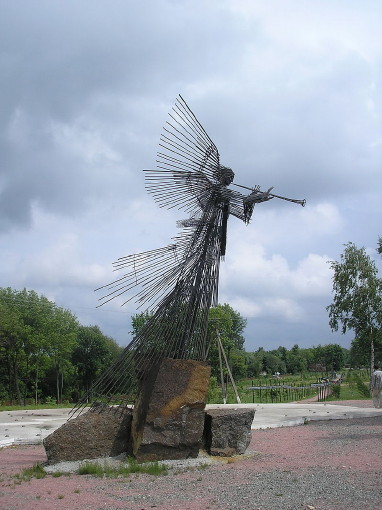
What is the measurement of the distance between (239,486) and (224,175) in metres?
4.44

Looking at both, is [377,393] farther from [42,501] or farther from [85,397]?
[42,501]

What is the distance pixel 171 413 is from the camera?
297 inches

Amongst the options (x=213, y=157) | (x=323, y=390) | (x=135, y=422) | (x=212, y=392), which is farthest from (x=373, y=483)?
(x=323, y=390)

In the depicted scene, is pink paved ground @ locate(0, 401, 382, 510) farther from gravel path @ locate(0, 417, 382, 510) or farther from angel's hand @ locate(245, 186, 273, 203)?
angel's hand @ locate(245, 186, 273, 203)

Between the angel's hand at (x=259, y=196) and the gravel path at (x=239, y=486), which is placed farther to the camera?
the angel's hand at (x=259, y=196)

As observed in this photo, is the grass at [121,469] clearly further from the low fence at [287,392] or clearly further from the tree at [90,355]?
the tree at [90,355]

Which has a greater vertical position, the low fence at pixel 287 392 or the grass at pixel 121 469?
the grass at pixel 121 469

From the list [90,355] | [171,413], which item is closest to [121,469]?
[171,413]

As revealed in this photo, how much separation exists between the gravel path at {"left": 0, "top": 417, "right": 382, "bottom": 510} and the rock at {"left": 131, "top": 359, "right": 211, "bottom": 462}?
1.59 feet

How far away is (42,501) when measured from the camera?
5590mm

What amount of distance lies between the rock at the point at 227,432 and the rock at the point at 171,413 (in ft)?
1.13

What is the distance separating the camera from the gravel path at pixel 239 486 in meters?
5.32

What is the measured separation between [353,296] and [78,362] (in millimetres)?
20017

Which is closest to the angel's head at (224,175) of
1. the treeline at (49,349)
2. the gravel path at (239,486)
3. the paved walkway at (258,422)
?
the gravel path at (239,486)
